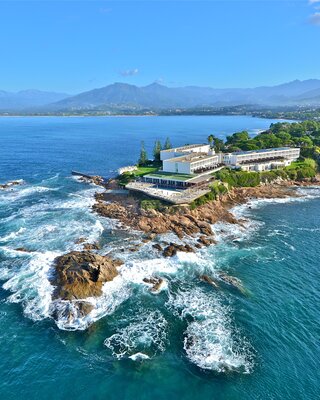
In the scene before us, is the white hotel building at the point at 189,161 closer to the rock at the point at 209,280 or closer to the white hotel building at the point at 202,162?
the white hotel building at the point at 202,162

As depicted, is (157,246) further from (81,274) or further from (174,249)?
(81,274)

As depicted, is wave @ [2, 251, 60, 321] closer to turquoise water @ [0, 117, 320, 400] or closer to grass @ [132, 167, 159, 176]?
turquoise water @ [0, 117, 320, 400]

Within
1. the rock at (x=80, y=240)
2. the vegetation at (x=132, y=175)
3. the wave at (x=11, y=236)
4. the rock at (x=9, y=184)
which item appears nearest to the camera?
the rock at (x=80, y=240)

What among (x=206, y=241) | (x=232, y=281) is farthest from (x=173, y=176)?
(x=232, y=281)

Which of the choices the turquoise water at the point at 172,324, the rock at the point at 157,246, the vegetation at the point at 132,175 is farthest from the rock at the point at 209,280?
the vegetation at the point at 132,175

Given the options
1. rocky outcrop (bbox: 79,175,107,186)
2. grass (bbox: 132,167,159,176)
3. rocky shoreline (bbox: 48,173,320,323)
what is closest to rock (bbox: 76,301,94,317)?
rocky shoreline (bbox: 48,173,320,323)

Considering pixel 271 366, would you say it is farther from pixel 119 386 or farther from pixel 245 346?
pixel 119 386
